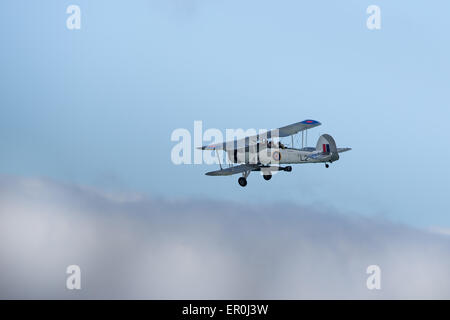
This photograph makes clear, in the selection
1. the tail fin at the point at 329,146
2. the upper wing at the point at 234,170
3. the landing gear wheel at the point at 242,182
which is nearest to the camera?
the tail fin at the point at 329,146

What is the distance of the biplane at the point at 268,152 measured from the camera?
46.0 meters

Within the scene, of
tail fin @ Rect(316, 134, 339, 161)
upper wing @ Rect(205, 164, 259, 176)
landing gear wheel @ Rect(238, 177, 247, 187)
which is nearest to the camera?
tail fin @ Rect(316, 134, 339, 161)

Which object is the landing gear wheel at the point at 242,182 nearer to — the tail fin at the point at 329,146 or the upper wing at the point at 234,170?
the upper wing at the point at 234,170

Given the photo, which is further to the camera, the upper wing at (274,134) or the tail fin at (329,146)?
the upper wing at (274,134)

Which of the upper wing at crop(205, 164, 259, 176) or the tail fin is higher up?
the tail fin

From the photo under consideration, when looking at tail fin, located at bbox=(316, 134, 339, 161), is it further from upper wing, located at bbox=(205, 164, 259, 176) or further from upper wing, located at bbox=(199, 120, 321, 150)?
upper wing, located at bbox=(205, 164, 259, 176)

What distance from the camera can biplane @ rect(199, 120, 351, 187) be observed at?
4603 cm

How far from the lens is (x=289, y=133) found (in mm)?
48094

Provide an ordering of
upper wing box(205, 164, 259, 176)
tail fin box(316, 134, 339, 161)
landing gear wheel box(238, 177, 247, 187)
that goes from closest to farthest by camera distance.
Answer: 1. tail fin box(316, 134, 339, 161)
2. upper wing box(205, 164, 259, 176)
3. landing gear wheel box(238, 177, 247, 187)

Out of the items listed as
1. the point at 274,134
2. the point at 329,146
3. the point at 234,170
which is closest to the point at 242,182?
the point at 234,170
